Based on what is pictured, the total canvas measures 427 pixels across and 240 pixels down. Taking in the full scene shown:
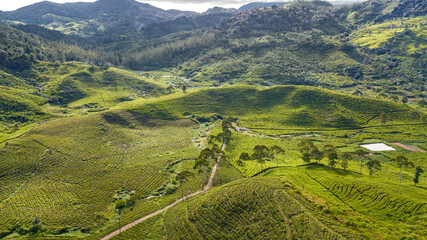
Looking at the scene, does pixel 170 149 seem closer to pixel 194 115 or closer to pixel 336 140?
pixel 194 115

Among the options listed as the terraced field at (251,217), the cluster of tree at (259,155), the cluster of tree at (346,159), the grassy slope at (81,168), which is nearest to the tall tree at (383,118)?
the cluster of tree at (346,159)

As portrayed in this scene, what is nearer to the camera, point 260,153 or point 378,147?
point 260,153

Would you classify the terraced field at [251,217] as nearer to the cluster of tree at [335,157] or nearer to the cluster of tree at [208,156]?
the cluster of tree at [208,156]

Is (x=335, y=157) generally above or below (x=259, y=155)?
above

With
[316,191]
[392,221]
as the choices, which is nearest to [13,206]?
[316,191]

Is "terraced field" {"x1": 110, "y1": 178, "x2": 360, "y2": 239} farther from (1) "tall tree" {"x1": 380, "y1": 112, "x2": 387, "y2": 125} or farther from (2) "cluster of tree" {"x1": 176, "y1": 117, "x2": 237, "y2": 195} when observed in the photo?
(1) "tall tree" {"x1": 380, "y1": 112, "x2": 387, "y2": 125}

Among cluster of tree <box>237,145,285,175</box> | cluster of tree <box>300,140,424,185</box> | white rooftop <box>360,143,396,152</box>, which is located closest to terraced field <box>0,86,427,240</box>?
cluster of tree <box>237,145,285,175</box>

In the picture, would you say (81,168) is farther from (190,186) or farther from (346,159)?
(346,159)

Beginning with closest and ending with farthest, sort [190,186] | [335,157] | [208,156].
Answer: [190,186] → [335,157] → [208,156]

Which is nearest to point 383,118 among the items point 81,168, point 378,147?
point 378,147
